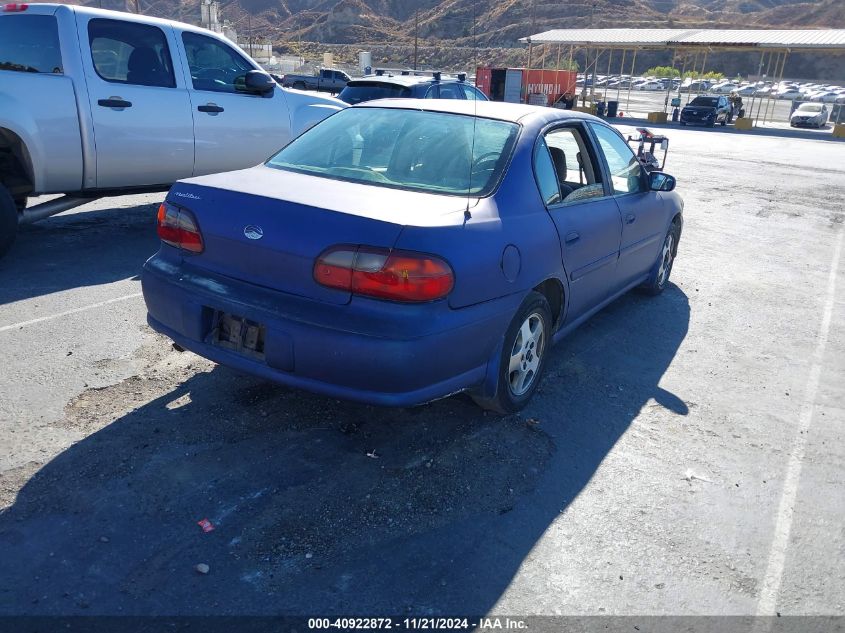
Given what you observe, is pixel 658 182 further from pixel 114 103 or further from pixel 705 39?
pixel 705 39

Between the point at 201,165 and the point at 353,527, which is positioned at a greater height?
the point at 201,165

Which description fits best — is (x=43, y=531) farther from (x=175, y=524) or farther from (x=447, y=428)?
(x=447, y=428)

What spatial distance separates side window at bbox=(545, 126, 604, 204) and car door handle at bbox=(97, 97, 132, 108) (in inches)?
163

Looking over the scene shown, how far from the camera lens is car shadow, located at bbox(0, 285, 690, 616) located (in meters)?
2.48

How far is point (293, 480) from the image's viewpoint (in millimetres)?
3111

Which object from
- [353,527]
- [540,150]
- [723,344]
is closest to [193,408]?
[353,527]

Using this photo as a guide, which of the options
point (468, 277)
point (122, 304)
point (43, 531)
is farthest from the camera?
point (122, 304)

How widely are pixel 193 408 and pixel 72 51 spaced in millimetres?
3999

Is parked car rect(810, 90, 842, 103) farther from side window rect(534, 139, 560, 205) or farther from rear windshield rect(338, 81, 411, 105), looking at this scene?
side window rect(534, 139, 560, 205)

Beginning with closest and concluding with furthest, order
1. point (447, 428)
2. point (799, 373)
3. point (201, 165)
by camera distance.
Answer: point (447, 428) < point (799, 373) < point (201, 165)

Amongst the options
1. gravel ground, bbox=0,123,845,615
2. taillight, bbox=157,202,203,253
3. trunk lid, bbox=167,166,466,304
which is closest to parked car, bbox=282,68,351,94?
gravel ground, bbox=0,123,845,615

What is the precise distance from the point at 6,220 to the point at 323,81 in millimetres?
24940

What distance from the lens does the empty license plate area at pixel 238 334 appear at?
314 centimetres

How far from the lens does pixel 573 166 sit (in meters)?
4.40
